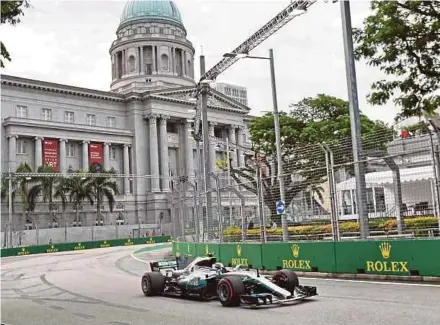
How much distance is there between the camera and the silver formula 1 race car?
1002 centimetres

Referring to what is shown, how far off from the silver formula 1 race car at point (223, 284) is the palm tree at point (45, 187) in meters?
51.2

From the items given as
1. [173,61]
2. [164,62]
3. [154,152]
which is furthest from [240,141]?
[154,152]

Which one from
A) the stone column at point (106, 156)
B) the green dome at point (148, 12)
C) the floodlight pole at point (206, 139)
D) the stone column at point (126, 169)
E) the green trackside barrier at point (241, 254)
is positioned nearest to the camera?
the green trackside barrier at point (241, 254)

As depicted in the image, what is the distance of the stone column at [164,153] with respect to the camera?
275 feet

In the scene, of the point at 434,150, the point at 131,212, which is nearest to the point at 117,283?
the point at 434,150

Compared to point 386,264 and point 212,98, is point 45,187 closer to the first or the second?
point 212,98

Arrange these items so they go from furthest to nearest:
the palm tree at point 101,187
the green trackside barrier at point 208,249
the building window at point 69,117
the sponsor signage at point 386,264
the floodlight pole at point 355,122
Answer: the building window at point 69,117 → the palm tree at point 101,187 → the green trackside barrier at point 208,249 → the floodlight pole at point 355,122 → the sponsor signage at point 386,264

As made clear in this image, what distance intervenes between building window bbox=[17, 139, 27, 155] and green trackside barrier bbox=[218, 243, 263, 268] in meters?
56.5

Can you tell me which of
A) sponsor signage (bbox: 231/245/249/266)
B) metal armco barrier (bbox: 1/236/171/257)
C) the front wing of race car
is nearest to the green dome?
metal armco barrier (bbox: 1/236/171/257)

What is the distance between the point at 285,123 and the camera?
4175cm

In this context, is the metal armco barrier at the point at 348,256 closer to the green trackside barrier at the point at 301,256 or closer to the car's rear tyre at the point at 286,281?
the green trackside barrier at the point at 301,256

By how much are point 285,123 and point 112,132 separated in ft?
144

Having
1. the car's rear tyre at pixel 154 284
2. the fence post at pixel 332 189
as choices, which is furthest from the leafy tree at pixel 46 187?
the car's rear tyre at pixel 154 284

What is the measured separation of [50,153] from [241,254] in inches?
2252
